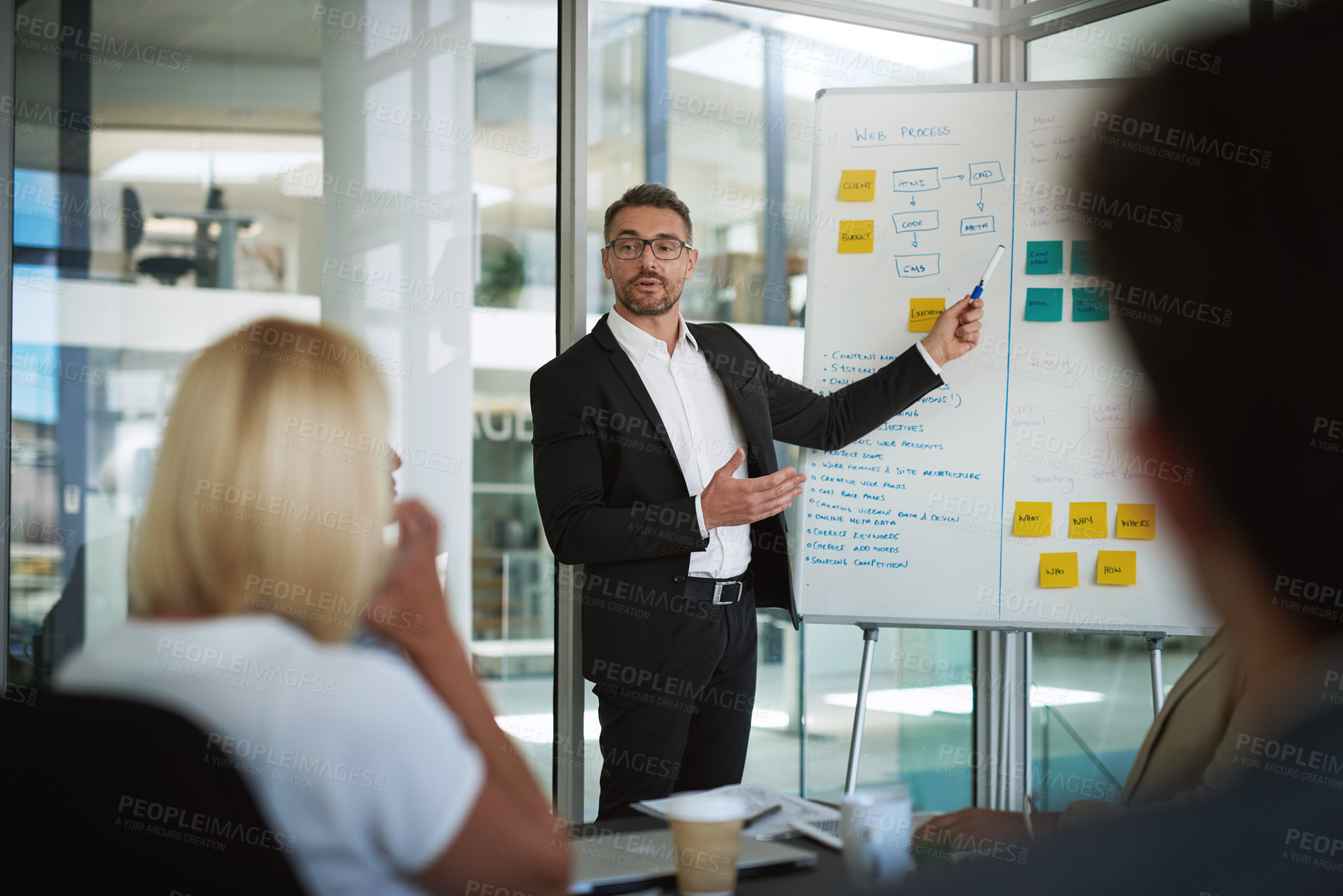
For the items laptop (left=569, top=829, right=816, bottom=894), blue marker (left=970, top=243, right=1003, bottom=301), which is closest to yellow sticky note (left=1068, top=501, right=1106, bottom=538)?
blue marker (left=970, top=243, right=1003, bottom=301)

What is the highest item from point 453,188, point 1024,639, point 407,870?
point 453,188

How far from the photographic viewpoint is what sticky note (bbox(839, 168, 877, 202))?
269 cm

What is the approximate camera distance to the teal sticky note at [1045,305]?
2621 mm

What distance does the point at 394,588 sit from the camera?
0.93 m

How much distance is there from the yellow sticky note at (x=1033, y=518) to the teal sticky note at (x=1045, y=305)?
482 mm

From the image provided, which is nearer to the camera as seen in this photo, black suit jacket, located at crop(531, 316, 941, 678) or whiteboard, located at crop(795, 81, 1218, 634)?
black suit jacket, located at crop(531, 316, 941, 678)

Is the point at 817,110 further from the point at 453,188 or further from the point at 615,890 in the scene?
the point at 615,890

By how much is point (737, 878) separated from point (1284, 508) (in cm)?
85

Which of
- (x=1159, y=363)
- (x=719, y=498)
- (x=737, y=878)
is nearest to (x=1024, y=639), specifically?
(x=719, y=498)

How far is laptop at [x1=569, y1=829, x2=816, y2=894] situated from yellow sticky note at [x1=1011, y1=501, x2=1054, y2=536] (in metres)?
1.56

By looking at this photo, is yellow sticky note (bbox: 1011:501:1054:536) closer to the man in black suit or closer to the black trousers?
the man in black suit

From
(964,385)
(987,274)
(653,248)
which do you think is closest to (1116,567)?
(964,385)

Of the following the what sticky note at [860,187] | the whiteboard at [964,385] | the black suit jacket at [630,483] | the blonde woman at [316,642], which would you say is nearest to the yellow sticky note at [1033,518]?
the whiteboard at [964,385]

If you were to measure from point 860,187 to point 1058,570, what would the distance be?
113 cm
